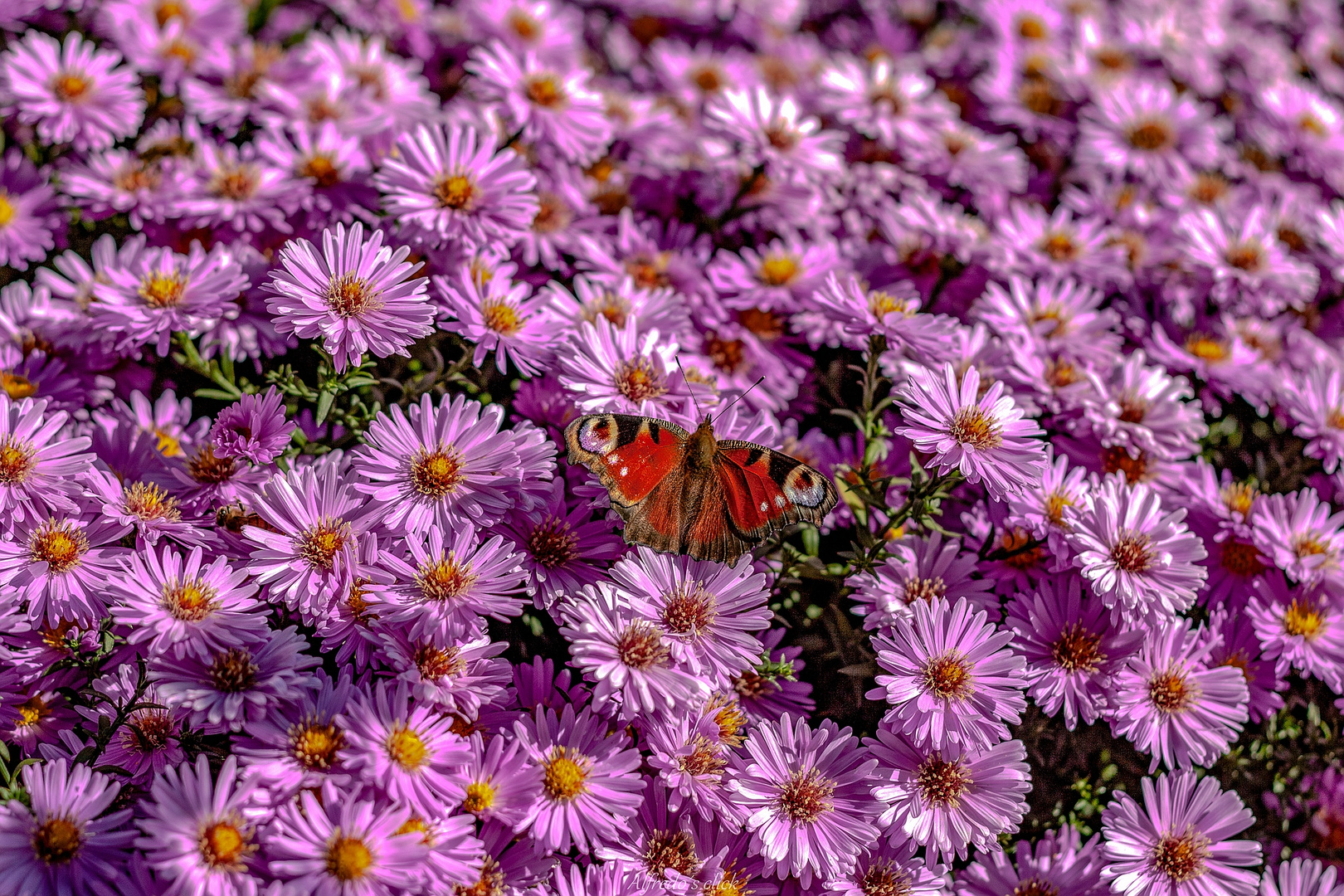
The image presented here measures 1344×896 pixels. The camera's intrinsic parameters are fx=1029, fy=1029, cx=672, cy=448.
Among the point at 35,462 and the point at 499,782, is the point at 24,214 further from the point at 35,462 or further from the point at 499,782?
the point at 499,782

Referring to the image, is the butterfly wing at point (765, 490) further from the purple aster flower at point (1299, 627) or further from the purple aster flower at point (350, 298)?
the purple aster flower at point (1299, 627)

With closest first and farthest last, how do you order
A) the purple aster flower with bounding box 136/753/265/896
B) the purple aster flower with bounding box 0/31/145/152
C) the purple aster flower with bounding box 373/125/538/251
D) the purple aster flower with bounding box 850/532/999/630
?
the purple aster flower with bounding box 136/753/265/896 < the purple aster flower with bounding box 850/532/999/630 < the purple aster flower with bounding box 373/125/538/251 < the purple aster flower with bounding box 0/31/145/152

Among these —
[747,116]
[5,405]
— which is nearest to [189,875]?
[5,405]

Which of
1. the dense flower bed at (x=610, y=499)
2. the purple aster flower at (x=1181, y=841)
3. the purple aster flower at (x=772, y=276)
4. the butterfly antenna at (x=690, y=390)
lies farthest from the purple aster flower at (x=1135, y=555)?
the purple aster flower at (x=772, y=276)

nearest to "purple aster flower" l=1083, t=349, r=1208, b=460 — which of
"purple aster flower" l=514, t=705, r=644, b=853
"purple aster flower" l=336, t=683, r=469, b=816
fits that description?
"purple aster flower" l=514, t=705, r=644, b=853

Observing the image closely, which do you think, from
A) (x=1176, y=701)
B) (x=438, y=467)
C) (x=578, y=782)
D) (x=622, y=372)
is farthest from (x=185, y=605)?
(x=1176, y=701)

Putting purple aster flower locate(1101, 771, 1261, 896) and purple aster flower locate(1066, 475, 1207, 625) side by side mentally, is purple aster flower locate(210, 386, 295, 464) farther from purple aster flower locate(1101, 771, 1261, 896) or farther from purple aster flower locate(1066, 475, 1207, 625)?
purple aster flower locate(1101, 771, 1261, 896)
